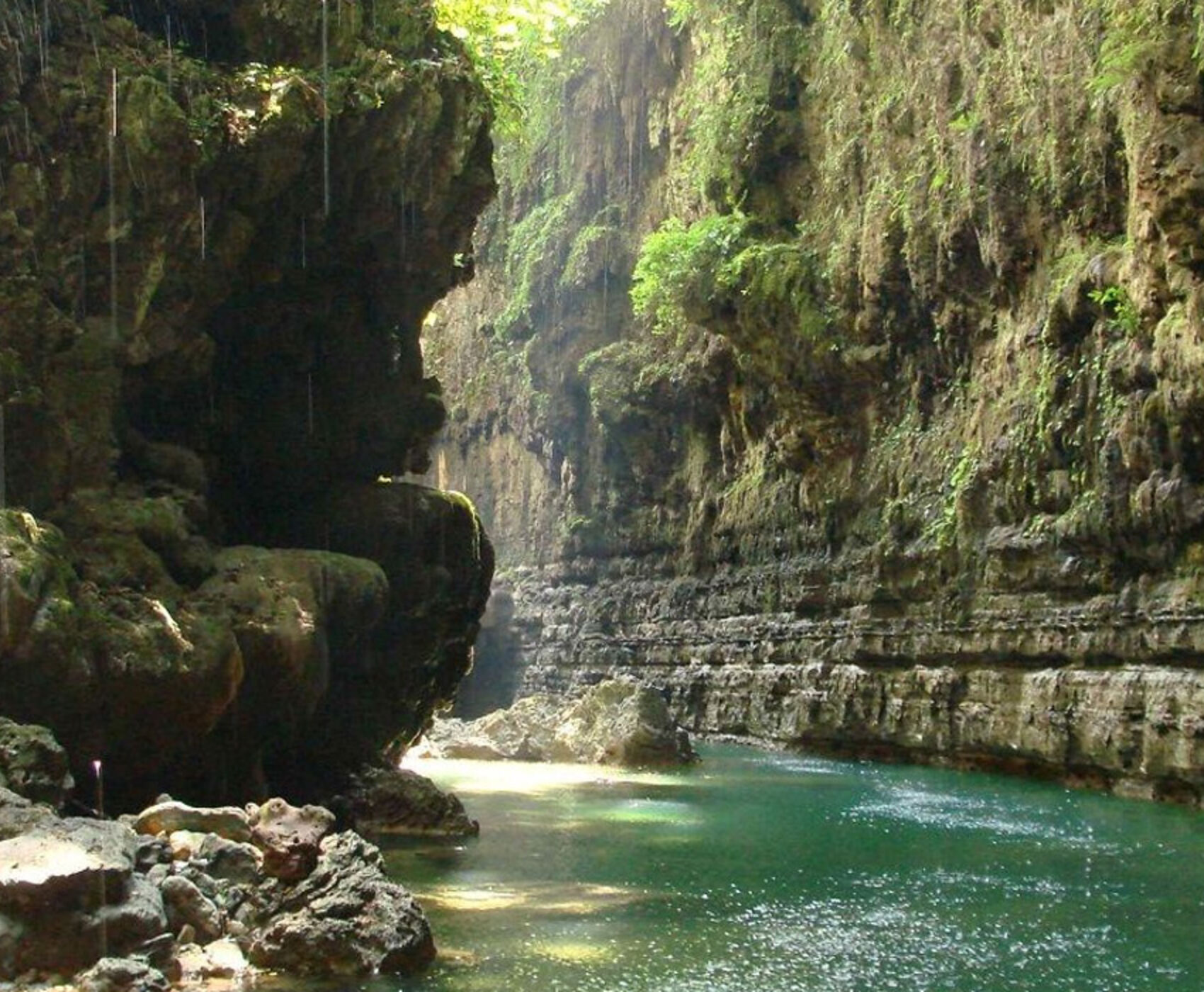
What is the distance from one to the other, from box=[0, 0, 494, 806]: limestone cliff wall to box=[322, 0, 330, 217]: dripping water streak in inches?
2.4

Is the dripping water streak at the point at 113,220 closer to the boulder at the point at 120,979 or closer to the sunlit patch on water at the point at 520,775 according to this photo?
the boulder at the point at 120,979

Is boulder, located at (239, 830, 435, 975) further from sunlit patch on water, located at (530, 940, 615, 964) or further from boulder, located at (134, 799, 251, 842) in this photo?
boulder, located at (134, 799, 251, 842)

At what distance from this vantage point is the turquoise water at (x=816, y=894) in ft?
26.7

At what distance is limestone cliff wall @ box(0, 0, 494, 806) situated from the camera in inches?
466

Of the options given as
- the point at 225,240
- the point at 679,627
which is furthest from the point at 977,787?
the point at 679,627

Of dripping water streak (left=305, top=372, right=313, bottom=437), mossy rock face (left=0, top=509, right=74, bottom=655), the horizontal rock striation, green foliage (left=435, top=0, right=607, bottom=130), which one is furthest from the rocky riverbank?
green foliage (left=435, top=0, right=607, bottom=130)

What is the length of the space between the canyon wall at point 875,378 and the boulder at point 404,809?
8564 mm

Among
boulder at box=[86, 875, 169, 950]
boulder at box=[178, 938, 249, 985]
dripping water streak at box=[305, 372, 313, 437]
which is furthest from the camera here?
dripping water streak at box=[305, 372, 313, 437]

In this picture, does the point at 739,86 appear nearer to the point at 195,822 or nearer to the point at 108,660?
the point at 108,660

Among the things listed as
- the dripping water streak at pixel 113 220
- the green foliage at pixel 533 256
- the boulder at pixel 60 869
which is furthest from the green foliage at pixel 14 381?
the green foliage at pixel 533 256

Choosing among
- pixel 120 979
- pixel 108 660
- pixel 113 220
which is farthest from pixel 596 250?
pixel 120 979

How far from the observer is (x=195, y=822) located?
995 cm

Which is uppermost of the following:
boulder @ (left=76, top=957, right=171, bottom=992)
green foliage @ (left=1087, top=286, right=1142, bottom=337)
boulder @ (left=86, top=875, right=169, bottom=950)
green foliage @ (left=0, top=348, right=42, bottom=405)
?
green foliage @ (left=1087, top=286, right=1142, bottom=337)

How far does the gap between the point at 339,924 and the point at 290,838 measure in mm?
1208
